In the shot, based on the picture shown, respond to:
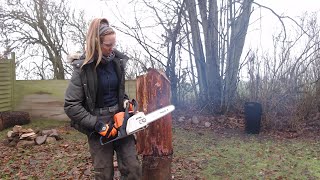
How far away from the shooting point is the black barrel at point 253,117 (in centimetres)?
736

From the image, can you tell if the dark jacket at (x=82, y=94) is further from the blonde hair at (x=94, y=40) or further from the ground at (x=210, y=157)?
the ground at (x=210, y=157)

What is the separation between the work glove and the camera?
304cm

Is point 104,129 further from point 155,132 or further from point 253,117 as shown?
point 253,117

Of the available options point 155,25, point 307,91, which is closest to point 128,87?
point 155,25

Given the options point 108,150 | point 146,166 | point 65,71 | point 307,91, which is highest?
point 65,71

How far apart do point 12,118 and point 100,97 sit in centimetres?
621

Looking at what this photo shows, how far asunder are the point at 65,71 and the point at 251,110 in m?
8.04

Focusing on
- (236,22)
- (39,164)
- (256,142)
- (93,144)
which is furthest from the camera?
(236,22)

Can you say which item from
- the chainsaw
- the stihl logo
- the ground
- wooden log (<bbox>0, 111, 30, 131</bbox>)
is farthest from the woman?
wooden log (<bbox>0, 111, 30, 131</bbox>)

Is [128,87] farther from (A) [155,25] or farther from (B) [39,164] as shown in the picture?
(B) [39,164]

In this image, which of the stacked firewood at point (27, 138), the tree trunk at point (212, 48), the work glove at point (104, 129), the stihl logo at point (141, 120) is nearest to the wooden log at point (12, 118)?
the stacked firewood at point (27, 138)

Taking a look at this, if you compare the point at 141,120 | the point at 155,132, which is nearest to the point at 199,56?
the point at 155,132

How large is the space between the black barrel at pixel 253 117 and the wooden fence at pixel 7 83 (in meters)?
6.15

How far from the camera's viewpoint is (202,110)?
29.4 ft
